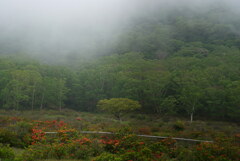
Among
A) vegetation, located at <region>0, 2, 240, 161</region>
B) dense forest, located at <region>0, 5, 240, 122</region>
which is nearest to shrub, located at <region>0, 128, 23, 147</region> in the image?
vegetation, located at <region>0, 2, 240, 161</region>

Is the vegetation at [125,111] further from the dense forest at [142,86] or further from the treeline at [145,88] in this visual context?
the dense forest at [142,86]

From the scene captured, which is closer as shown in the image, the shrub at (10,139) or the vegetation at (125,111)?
the vegetation at (125,111)

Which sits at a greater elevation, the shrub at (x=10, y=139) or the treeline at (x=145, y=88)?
the treeline at (x=145, y=88)

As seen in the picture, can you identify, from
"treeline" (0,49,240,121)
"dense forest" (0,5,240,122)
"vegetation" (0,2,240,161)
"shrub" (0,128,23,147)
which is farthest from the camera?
"dense forest" (0,5,240,122)

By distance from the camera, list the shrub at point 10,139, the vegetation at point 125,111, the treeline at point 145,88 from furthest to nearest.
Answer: the treeline at point 145,88
the shrub at point 10,139
the vegetation at point 125,111

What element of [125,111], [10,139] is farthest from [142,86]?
[10,139]

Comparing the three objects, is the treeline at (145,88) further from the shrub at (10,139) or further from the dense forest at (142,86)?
the shrub at (10,139)

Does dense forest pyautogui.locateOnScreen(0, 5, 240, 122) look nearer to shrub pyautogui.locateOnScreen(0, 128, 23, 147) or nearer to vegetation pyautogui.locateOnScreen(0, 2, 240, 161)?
vegetation pyautogui.locateOnScreen(0, 2, 240, 161)

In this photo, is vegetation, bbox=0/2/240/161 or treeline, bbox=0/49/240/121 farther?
treeline, bbox=0/49/240/121

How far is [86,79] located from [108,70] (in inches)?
204

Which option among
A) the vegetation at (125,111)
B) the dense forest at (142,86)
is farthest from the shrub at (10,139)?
the dense forest at (142,86)

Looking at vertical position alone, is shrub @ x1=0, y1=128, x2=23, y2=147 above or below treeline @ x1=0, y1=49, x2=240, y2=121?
below

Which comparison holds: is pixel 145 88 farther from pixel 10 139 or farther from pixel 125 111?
pixel 10 139

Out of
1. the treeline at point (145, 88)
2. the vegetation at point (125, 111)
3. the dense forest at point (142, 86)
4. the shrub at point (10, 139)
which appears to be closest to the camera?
the vegetation at point (125, 111)
